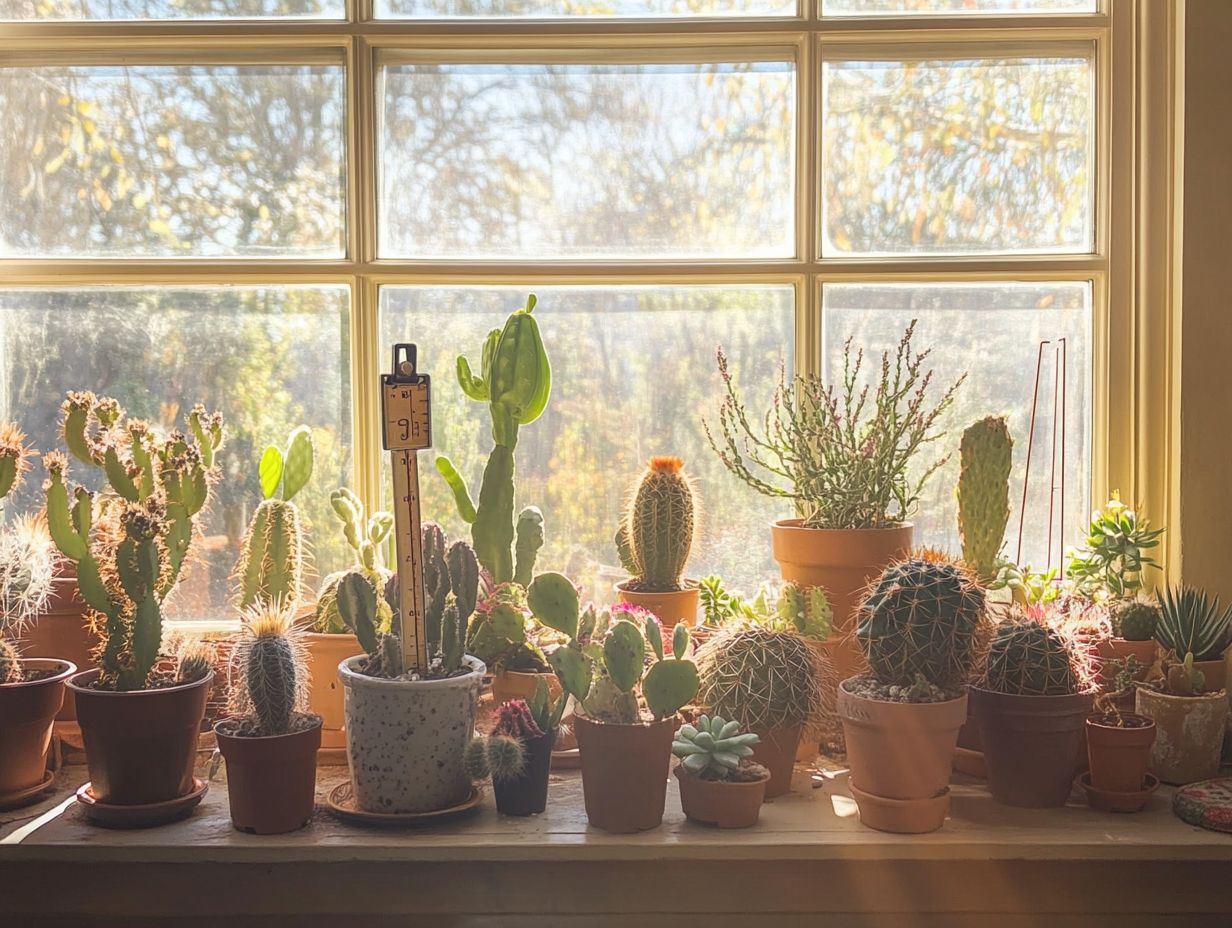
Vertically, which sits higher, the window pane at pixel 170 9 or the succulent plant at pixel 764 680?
the window pane at pixel 170 9

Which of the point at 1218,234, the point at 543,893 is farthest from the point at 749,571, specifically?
the point at 1218,234

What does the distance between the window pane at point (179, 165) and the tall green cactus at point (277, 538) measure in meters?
0.49

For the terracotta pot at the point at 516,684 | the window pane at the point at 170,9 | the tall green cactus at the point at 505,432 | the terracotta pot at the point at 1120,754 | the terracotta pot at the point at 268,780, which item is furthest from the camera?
the window pane at the point at 170,9

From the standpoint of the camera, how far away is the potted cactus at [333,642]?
208 cm

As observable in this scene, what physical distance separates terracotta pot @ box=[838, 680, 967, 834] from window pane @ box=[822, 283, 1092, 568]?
0.83 m

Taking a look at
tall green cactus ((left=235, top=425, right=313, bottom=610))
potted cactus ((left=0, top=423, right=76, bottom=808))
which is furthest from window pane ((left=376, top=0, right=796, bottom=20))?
potted cactus ((left=0, top=423, right=76, bottom=808))

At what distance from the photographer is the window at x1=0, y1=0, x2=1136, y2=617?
2389mm

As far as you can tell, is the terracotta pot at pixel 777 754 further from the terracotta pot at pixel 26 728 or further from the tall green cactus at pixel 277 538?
the terracotta pot at pixel 26 728

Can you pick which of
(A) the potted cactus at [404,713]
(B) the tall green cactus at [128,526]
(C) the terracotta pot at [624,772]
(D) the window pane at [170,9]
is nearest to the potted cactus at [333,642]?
(A) the potted cactus at [404,713]

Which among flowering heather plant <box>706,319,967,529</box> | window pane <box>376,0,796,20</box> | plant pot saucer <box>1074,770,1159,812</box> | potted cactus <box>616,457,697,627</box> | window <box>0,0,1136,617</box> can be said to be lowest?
plant pot saucer <box>1074,770,1159,812</box>

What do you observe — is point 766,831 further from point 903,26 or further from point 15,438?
point 903,26

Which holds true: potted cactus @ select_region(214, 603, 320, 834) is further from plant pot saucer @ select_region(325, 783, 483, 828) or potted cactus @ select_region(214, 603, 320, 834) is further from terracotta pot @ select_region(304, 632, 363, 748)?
terracotta pot @ select_region(304, 632, 363, 748)

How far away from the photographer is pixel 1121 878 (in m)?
1.75

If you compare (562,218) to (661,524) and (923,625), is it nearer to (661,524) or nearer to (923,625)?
(661,524)
